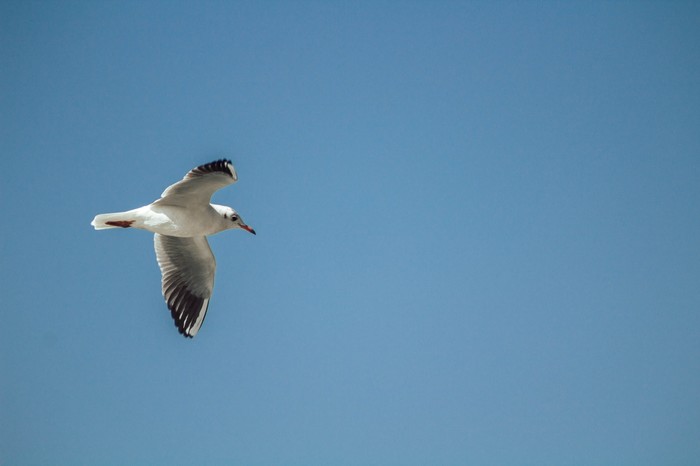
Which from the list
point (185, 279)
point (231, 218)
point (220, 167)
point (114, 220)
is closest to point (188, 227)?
point (231, 218)

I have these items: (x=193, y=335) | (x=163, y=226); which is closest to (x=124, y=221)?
(x=163, y=226)

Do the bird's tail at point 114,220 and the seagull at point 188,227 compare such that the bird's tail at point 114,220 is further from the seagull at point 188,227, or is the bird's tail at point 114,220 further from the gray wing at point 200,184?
the gray wing at point 200,184

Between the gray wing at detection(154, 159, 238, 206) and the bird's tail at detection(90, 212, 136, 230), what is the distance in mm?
227

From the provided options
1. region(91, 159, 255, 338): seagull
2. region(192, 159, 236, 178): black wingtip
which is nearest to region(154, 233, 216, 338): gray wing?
region(91, 159, 255, 338): seagull

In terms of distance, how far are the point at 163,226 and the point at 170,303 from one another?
1021mm

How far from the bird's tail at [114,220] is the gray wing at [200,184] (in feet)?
0.75

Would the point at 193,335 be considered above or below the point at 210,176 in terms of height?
below

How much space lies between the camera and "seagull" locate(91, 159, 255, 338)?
6188 mm

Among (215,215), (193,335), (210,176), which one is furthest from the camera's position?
(193,335)

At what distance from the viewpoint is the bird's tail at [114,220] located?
6.42 m

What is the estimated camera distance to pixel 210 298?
7.32m

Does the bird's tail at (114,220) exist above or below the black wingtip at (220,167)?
below

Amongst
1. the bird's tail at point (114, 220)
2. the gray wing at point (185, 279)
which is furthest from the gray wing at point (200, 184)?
the gray wing at point (185, 279)

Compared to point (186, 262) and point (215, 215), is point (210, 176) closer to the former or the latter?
point (215, 215)
